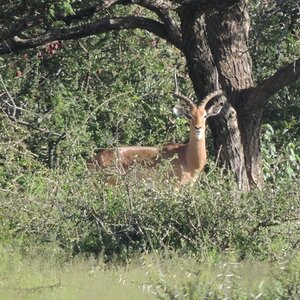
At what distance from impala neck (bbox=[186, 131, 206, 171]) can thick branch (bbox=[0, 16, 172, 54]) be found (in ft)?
5.62

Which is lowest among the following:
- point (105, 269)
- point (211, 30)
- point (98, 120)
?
point (105, 269)

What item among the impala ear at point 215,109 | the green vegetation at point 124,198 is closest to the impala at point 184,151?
the impala ear at point 215,109

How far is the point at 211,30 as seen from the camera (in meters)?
12.9

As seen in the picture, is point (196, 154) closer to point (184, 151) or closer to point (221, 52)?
point (184, 151)

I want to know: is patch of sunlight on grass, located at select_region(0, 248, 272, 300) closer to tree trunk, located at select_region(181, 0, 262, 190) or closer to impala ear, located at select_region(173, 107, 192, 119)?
tree trunk, located at select_region(181, 0, 262, 190)

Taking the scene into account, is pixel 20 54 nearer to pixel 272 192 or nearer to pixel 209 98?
pixel 209 98

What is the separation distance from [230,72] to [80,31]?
1.90 metres

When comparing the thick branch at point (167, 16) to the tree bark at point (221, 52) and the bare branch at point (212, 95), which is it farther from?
the bare branch at point (212, 95)

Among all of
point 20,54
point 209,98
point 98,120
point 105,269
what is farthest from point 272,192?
point 20,54

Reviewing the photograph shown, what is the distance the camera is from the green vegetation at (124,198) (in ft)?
25.9

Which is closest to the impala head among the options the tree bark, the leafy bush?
the tree bark

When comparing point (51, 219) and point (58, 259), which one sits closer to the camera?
point (58, 259)

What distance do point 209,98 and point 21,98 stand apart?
303cm

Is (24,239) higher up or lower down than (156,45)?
lower down
